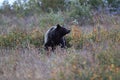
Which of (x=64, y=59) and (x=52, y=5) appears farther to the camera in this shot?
(x=52, y=5)

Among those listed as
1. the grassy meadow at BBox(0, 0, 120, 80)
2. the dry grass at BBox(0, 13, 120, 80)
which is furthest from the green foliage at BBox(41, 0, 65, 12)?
the dry grass at BBox(0, 13, 120, 80)

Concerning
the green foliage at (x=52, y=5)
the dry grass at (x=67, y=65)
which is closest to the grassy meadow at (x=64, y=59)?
the dry grass at (x=67, y=65)

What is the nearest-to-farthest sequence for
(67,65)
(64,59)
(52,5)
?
(67,65), (64,59), (52,5)

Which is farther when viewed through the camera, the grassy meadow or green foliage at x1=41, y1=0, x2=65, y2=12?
green foliage at x1=41, y1=0, x2=65, y2=12

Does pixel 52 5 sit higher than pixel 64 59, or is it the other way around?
pixel 64 59

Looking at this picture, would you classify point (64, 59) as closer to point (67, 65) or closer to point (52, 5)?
point (67, 65)

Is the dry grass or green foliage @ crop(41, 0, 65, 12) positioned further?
green foliage @ crop(41, 0, 65, 12)

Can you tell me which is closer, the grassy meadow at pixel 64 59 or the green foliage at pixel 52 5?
the grassy meadow at pixel 64 59

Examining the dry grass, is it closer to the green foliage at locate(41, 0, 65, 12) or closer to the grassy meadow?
the grassy meadow

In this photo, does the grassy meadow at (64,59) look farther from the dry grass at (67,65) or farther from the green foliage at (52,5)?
the green foliage at (52,5)

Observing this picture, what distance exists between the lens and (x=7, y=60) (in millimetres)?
8078

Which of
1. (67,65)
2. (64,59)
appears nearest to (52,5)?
(64,59)

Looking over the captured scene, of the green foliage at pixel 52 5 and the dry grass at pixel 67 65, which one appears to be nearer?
the dry grass at pixel 67 65

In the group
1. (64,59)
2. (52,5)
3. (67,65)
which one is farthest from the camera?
(52,5)
